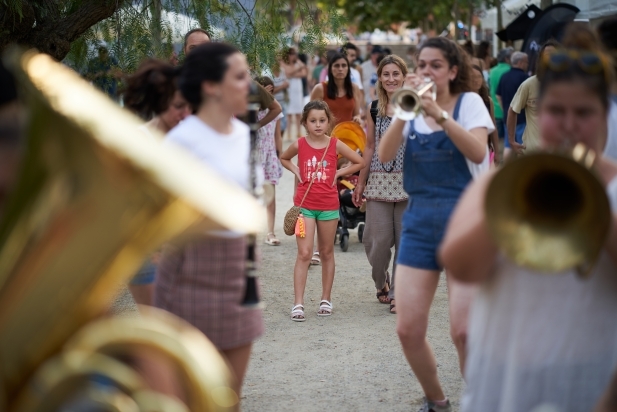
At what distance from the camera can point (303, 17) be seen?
736 centimetres

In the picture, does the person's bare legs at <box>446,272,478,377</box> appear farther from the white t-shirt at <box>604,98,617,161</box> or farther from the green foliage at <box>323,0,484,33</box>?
the green foliage at <box>323,0,484,33</box>

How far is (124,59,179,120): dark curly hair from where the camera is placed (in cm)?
392

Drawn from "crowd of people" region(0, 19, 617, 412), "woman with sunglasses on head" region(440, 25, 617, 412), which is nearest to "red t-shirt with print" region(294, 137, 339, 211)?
"crowd of people" region(0, 19, 617, 412)

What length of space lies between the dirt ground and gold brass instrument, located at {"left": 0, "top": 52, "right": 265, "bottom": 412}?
271 cm

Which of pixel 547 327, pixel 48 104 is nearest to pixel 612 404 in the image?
pixel 547 327

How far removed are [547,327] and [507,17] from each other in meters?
19.0

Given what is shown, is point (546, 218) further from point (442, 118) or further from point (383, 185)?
point (383, 185)

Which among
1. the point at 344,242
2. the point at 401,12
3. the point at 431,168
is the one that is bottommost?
the point at 344,242

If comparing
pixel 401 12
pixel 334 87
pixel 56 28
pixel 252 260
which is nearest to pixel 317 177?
pixel 56 28

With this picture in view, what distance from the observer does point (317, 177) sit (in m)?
6.90

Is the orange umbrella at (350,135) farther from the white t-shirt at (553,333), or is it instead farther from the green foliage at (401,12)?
the green foliage at (401,12)

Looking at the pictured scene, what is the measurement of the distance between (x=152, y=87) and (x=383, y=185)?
9.75 ft

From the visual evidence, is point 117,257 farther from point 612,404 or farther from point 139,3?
point 139,3

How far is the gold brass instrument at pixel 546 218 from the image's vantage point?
2.17 meters
